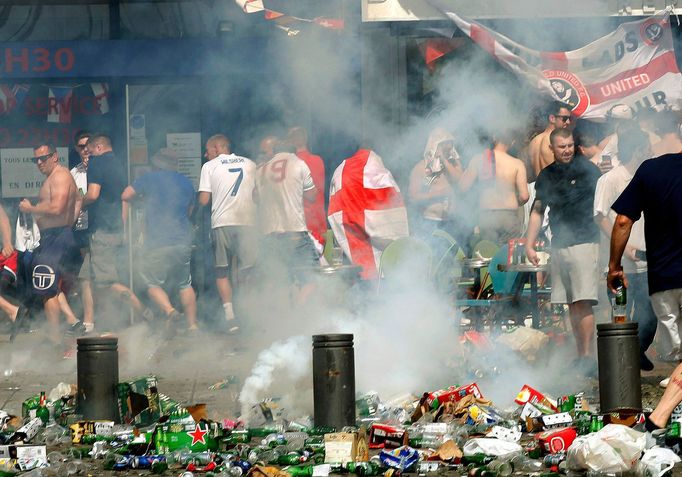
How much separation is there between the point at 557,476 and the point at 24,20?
925 cm

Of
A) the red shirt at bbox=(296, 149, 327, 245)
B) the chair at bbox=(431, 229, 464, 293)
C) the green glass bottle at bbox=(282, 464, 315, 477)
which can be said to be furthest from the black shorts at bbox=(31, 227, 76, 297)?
the green glass bottle at bbox=(282, 464, 315, 477)

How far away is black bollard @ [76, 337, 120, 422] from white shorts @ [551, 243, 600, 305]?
123 inches

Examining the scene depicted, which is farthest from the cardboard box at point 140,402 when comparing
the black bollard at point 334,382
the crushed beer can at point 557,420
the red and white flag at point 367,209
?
the red and white flag at point 367,209

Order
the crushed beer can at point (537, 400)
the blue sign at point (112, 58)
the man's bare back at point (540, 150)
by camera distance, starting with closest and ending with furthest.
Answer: the crushed beer can at point (537, 400), the man's bare back at point (540, 150), the blue sign at point (112, 58)

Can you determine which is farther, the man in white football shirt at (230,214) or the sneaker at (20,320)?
the man in white football shirt at (230,214)

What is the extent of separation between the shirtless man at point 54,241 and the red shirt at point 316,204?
182 centimetres

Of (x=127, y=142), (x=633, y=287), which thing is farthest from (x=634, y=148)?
(x=127, y=142)

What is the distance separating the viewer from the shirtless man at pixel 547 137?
413 inches

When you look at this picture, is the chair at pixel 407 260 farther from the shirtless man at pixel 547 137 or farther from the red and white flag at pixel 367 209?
the shirtless man at pixel 547 137

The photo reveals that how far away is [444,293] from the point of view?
375 inches

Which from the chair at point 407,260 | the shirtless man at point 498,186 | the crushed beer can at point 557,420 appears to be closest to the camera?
the crushed beer can at point 557,420

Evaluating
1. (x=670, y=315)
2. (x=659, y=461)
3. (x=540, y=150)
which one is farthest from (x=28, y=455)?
(x=540, y=150)

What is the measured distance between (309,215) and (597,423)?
4.84 meters

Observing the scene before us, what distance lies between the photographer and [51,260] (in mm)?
10734
